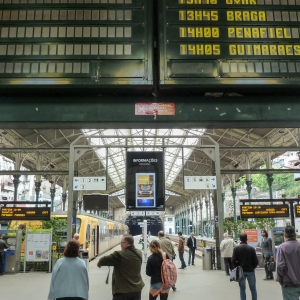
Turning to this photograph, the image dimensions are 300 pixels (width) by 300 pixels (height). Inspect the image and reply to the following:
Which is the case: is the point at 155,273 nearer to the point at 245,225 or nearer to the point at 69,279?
the point at 69,279

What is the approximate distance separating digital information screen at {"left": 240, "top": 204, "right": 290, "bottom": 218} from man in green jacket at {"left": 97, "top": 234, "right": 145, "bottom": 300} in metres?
11.4

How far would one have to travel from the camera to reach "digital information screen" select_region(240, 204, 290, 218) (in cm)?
1483

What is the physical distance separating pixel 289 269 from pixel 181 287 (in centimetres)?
659

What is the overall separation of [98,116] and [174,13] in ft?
4.82

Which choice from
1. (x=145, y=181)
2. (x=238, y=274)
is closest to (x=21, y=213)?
(x=145, y=181)

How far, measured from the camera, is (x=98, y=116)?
14.0 feet

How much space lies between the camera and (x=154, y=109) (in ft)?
14.1

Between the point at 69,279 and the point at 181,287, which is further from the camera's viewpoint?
the point at 181,287

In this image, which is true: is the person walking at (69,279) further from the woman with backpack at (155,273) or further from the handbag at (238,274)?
the handbag at (238,274)

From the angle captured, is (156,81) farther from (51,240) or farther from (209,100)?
(51,240)

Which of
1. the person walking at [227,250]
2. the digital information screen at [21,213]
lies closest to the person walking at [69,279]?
the person walking at [227,250]

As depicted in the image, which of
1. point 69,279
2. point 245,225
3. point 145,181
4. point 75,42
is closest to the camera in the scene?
point 69,279

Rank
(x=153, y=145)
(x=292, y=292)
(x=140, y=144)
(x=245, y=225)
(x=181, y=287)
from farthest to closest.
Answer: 1. (x=140, y=144)
2. (x=245, y=225)
3. (x=153, y=145)
4. (x=181, y=287)
5. (x=292, y=292)

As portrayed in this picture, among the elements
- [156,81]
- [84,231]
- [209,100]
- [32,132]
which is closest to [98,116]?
[156,81]
